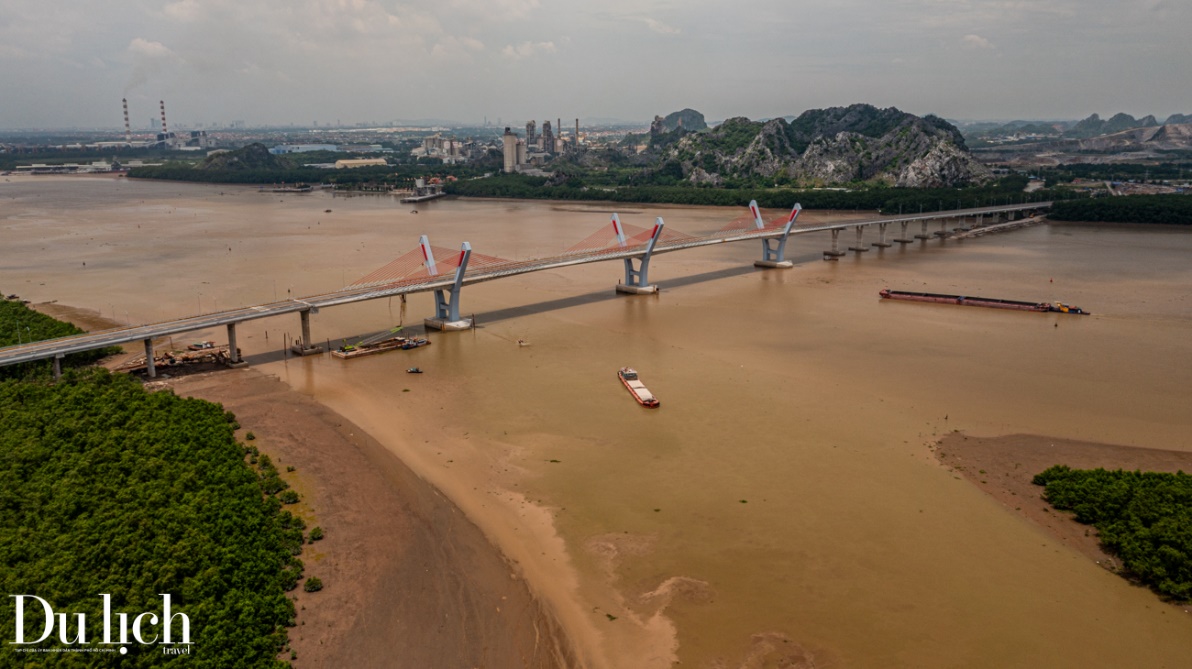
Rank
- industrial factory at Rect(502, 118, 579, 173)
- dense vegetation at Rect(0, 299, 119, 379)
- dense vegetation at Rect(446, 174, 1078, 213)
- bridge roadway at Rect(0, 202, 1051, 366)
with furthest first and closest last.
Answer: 1. industrial factory at Rect(502, 118, 579, 173)
2. dense vegetation at Rect(446, 174, 1078, 213)
3. bridge roadway at Rect(0, 202, 1051, 366)
4. dense vegetation at Rect(0, 299, 119, 379)

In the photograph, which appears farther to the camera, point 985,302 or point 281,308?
point 985,302

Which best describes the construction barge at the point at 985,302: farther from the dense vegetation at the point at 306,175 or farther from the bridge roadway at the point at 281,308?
the dense vegetation at the point at 306,175

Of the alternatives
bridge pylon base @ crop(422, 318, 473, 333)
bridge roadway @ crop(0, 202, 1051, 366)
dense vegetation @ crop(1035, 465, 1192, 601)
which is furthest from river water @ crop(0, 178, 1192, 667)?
bridge roadway @ crop(0, 202, 1051, 366)

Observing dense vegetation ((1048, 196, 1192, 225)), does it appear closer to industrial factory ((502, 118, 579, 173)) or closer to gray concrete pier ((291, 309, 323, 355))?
gray concrete pier ((291, 309, 323, 355))

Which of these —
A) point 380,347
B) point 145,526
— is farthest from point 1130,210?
point 145,526

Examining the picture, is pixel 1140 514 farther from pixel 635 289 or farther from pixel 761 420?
pixel 635 289

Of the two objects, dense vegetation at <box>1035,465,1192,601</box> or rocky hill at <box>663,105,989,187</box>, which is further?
rocky hill at <box>663,105,989,187</box>

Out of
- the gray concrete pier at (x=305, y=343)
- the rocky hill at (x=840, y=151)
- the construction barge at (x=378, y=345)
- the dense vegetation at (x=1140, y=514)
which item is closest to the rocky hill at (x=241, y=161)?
the rocky hill at (x=840, y=151)

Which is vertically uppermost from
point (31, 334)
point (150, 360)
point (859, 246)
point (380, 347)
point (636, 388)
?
point (859, 246)
